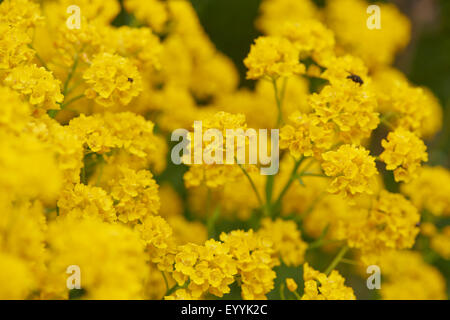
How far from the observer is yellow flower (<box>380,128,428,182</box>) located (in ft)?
5.75

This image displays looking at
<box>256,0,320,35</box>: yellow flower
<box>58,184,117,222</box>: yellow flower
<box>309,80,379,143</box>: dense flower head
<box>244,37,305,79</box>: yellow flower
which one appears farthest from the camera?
<box>256,0,320,35</box>: yellow flower

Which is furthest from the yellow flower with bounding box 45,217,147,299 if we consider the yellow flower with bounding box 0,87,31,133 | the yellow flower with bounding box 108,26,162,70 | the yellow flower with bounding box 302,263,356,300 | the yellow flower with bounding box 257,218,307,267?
the yellow flower with bounding box 108,26,162,70

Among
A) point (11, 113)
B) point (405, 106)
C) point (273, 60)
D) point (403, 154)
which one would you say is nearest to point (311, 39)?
point (273, 60)

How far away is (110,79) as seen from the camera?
1.75 metres

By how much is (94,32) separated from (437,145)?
2.64 metres

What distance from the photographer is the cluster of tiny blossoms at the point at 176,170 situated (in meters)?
1.23

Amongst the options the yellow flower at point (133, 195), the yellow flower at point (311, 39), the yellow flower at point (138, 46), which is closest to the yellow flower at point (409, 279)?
the yellow flower at point (311, 39)

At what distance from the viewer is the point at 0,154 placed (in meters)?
1.08

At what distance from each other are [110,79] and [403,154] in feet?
3.21

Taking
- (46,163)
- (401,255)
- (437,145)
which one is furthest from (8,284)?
(437,145)

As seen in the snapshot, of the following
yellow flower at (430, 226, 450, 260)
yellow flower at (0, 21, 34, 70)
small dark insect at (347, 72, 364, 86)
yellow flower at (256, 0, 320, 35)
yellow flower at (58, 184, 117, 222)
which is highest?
yellow flower at (256, 0, 320, 35)

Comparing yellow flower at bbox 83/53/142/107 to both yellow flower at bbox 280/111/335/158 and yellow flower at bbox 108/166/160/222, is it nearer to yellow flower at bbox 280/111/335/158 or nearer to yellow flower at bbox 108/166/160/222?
yellow flower at bbox 108/166/160/222

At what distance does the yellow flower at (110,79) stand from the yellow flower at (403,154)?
856 mm

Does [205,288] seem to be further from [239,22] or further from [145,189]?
[239,22]
